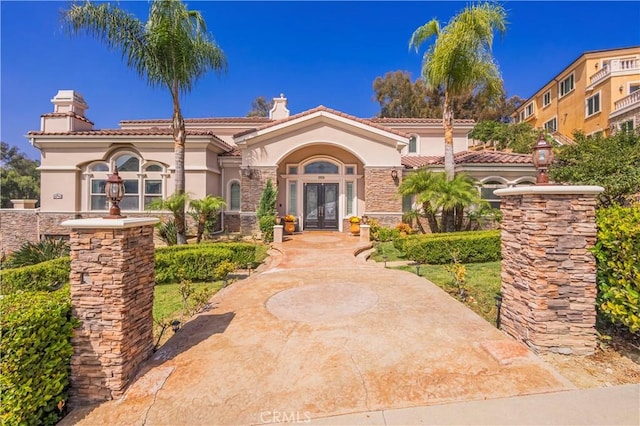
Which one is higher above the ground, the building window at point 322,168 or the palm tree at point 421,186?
the building window at point 322,168

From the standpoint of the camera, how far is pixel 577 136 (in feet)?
43.7

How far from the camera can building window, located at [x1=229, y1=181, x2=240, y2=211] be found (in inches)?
736

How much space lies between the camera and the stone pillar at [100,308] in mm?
3713

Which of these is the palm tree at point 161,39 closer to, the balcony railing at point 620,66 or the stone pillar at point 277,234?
the stone pillar at point 277,234

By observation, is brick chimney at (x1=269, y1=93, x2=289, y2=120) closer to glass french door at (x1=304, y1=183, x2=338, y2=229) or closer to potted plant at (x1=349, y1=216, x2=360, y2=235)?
glass french door at (x1=304, y1=183, x2=338, y2=229)

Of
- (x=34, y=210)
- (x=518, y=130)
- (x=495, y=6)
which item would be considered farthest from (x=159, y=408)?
(x=518, y=130)

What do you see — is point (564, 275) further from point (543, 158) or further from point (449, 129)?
point (449, 129)

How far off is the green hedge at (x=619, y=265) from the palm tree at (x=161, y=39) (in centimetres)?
1354

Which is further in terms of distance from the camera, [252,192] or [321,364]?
[252,192]

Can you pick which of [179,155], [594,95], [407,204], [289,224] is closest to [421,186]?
[407,204]

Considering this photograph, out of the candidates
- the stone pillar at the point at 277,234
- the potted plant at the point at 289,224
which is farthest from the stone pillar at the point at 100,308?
the potted plant at the point at 289,224

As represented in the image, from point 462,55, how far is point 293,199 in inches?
451

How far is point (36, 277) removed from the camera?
8562mm

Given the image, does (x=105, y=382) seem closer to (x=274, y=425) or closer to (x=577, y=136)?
(x=274, y=425)
